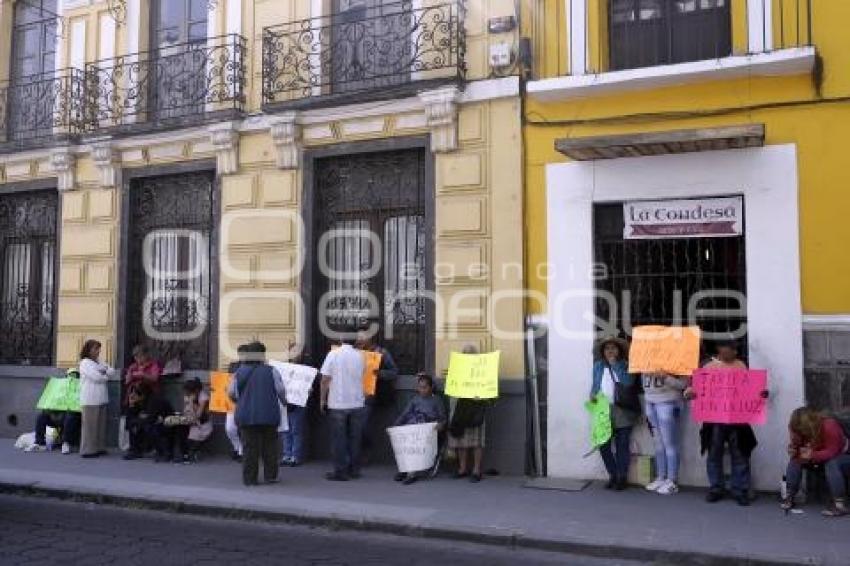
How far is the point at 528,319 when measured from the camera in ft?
33.1

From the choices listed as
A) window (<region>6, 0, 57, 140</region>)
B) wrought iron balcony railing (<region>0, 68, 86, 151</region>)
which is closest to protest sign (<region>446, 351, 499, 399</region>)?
wrought iron balcony railing (<region>0, 68, 86, 151</region>)

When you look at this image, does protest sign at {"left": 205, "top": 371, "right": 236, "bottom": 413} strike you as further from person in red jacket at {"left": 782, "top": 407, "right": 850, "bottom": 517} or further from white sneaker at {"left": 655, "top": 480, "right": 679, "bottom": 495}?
person in red jacket at {"left": 782, "top": 407, "right": 850, "bottom": 517}

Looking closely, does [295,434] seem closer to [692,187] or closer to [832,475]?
[692,187]

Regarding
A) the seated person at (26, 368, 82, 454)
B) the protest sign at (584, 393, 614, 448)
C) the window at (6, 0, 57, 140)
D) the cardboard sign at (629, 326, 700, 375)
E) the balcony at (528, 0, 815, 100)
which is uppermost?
the window at (6, 0, 57, 140)

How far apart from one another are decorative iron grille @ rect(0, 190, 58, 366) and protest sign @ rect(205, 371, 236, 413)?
3894 millimetres

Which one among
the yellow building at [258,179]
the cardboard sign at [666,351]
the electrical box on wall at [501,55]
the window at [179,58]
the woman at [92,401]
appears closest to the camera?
the cardboard sign at [666,351]

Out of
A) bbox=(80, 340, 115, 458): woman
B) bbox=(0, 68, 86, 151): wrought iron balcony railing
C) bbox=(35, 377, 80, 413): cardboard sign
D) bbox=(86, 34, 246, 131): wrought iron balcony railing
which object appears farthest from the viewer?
bbox=(0, 68, 86, 151): wrought iron balcony railing

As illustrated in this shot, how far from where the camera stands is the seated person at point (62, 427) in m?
12.3

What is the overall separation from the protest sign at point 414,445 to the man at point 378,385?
66cm

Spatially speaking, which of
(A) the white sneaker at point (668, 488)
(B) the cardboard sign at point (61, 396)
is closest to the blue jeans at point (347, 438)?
(A) the white sneaker at point (668, 488)

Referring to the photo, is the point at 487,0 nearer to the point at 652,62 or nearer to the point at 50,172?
the point at 652,62

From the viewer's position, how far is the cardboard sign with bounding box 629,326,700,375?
904 cm

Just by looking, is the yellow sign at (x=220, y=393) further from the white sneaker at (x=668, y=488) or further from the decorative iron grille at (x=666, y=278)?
the white sneaker at (x=668, y=488)

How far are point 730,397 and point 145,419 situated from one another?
754 cm
